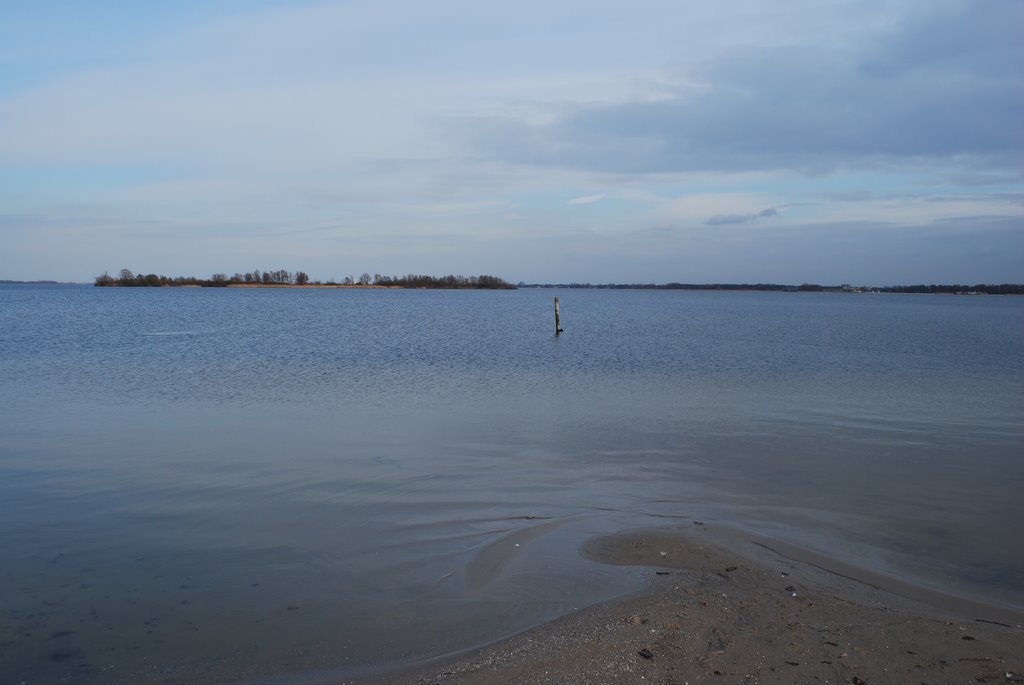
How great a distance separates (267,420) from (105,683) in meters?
9.85

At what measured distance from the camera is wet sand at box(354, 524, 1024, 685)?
515 cm

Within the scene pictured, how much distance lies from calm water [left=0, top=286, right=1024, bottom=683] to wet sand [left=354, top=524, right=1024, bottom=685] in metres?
0.43

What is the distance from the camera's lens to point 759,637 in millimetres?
5680

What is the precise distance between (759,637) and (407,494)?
5.24 metres

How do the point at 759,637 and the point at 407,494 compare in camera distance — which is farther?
the point at 407,494

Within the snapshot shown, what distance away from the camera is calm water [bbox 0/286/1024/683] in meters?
6.10

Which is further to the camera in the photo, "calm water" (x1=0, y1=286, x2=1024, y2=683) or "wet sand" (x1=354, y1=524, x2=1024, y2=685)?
"calm water" (x1=0, y1=286, x2=1024, y2=683)

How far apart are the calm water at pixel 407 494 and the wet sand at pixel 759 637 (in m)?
0.43

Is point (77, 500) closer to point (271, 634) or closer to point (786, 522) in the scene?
point (271, 634)

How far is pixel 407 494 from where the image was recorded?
9.78 meters

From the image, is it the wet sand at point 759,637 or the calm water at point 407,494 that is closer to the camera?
the wet sand at point 759,637

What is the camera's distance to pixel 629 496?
9.82 metres

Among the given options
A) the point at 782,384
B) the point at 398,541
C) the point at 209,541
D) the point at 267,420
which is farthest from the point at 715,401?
the point at 209,541

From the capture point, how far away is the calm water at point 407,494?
6.10 m
